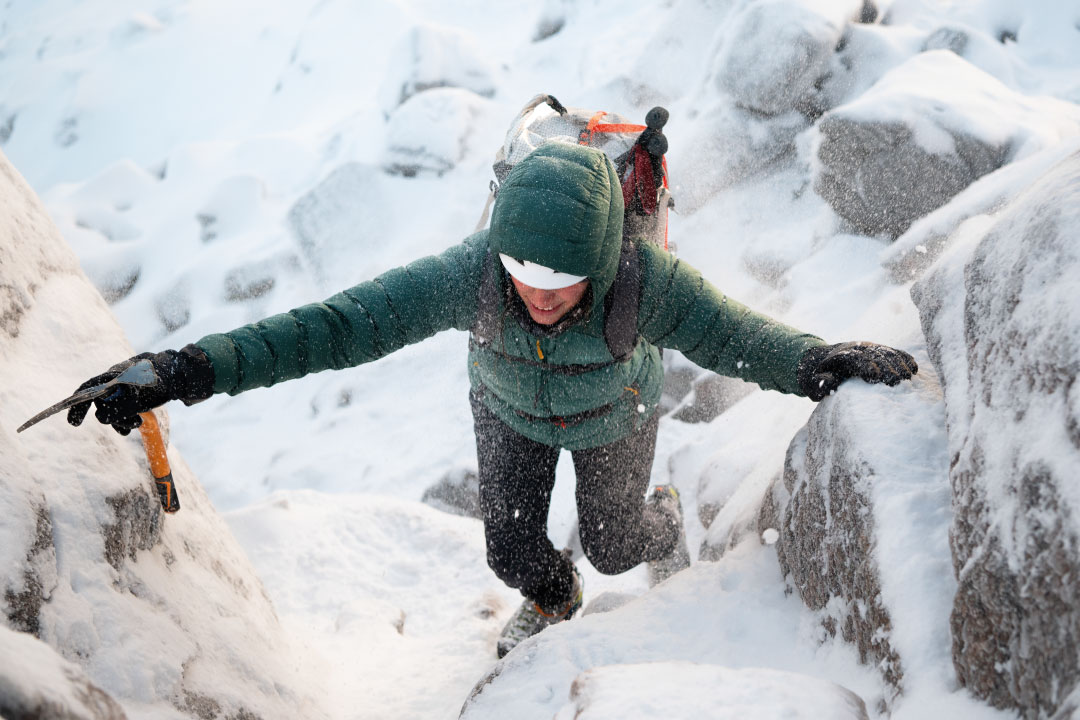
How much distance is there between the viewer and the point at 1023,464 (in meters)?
1.41

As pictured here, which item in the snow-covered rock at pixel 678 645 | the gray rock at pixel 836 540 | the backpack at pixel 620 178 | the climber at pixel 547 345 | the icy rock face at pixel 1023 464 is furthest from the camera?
the backpack at pixel 620 178

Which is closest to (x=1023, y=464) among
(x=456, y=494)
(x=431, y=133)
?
(x=456, y=494)

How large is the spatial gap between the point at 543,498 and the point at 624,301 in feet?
3.47

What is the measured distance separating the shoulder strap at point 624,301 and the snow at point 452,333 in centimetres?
77

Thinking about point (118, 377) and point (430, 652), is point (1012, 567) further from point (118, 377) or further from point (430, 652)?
point (430, 652)

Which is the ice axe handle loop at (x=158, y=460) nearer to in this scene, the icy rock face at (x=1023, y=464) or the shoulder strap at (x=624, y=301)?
the shoulder strap at (x=624, y=301)

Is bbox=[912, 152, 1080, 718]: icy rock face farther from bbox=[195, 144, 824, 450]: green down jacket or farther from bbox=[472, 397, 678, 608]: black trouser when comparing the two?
bbox=[472, 397, 678, 608]: black trouser

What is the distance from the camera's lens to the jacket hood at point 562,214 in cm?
215

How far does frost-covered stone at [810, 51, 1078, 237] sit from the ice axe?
575 centimetres

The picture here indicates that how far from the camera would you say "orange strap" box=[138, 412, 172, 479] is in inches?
86.2

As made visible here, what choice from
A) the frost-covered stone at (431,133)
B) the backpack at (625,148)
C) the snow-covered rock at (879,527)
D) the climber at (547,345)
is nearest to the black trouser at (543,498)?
the climber at (547,345)

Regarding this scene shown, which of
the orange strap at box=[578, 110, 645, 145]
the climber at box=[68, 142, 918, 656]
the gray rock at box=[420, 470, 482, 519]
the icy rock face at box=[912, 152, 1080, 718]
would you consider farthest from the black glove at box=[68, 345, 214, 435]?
the gray rock at box=[420, 470, 482, 519]

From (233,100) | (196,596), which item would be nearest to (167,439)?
(196,596)

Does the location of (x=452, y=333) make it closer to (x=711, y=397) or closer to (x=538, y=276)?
(x=711, y=397)
